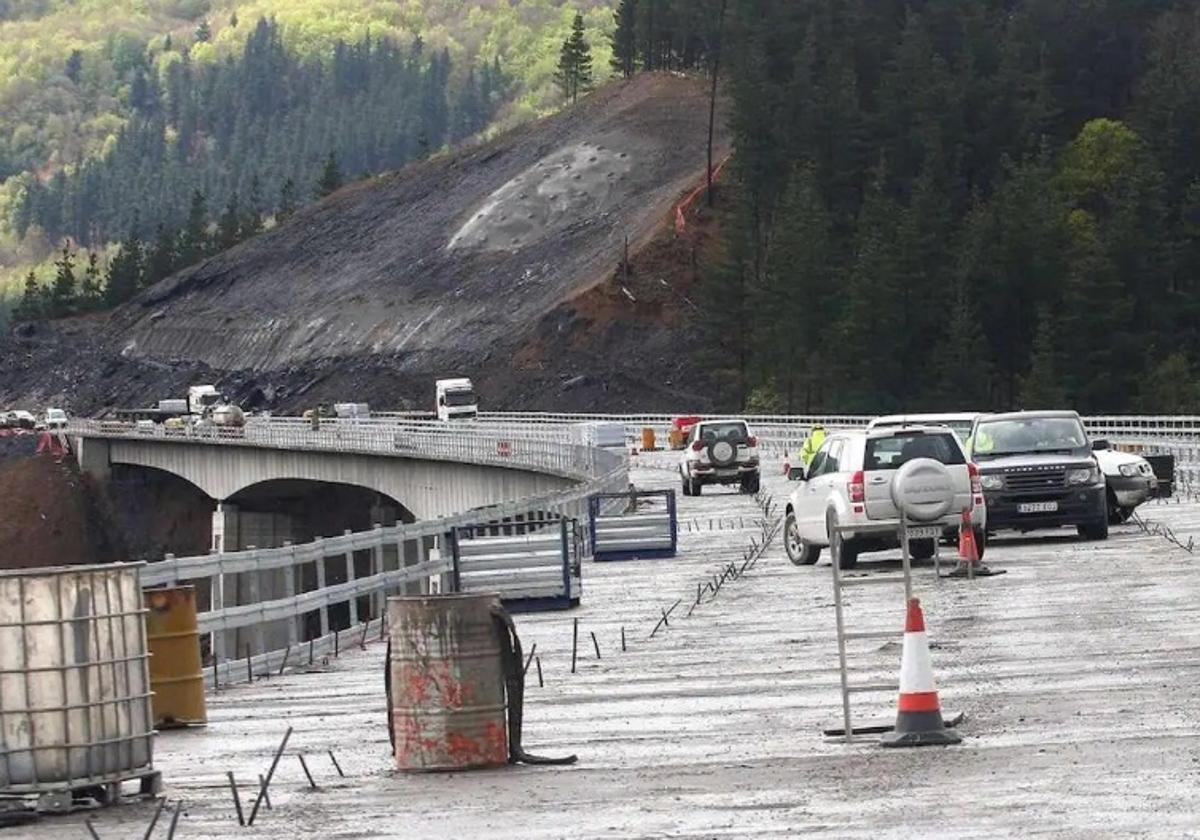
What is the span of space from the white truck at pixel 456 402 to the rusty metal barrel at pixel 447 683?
314ft

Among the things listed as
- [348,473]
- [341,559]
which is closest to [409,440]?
[348,473]

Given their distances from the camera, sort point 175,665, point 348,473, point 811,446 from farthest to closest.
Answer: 1. point 348,473
2. point 811,446
3. point 175,665

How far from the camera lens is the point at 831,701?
1702 cm

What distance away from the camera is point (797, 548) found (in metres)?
33.5

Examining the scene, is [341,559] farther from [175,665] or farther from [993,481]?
[175,665]

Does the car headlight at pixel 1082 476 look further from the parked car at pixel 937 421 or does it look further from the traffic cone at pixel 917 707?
the traffic cone at pixel 917 707

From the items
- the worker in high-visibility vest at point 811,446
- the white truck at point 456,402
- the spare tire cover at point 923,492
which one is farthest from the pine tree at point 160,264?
the spare tire cover at point 923,492

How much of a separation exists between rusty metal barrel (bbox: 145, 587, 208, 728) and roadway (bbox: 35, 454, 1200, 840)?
26cm

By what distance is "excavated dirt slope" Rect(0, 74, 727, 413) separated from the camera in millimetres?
126812

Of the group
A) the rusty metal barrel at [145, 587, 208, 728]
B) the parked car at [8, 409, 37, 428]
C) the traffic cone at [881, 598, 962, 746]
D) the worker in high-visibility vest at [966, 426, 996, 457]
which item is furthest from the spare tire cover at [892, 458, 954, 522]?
the parked car at [8, 409, 37, 428]

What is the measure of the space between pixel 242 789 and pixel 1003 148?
111 m

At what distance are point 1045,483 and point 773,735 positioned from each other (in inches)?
768

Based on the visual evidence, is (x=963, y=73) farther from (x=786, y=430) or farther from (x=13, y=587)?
(x=13, y=587)

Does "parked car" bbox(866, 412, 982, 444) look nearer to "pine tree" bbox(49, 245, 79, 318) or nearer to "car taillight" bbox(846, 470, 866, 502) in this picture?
"car taillight" bbox(846, 470, 866, 502)
